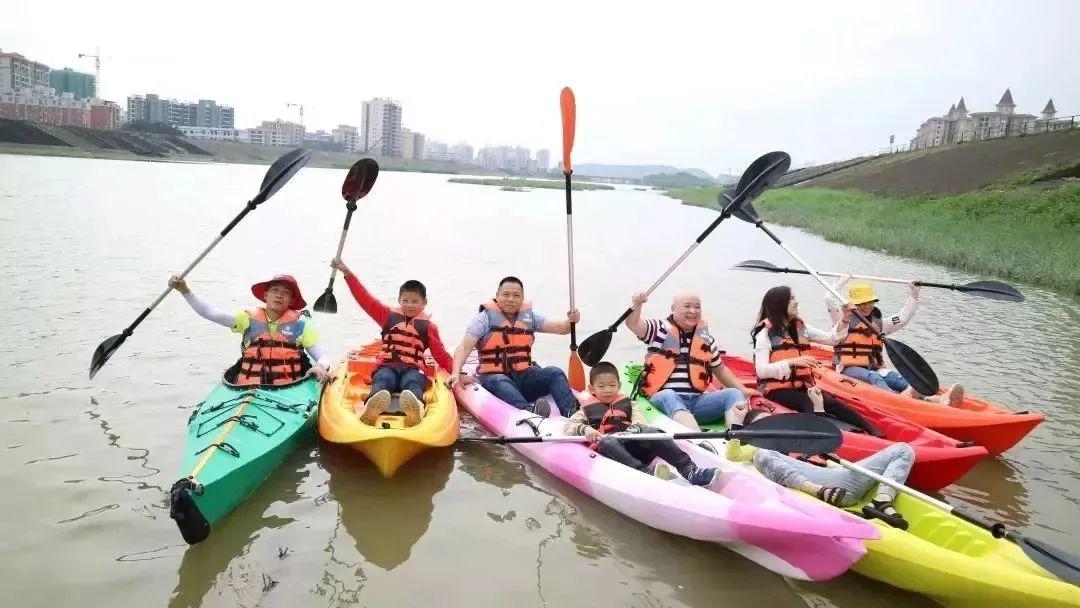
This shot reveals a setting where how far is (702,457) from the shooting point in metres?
4.44

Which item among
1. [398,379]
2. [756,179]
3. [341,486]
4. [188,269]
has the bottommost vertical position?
[341,486]

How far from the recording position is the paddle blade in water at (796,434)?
12.6ft

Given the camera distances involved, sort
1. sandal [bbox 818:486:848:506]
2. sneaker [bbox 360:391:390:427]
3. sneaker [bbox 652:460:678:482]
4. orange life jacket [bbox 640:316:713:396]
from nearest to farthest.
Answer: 1. sandal [bbox 818:486:848:506]
2. sneaker [bbox 652:460:678:482]
3. sneaker [bbox 360:391:390:427]
4. orange life jacket [bbox 640:316:713:396]

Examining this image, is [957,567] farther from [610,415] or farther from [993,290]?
[993,290]

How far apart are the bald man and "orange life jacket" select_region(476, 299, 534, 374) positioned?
2.55ft

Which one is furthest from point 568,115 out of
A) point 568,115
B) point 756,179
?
point 756,179

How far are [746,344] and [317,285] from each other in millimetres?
6547

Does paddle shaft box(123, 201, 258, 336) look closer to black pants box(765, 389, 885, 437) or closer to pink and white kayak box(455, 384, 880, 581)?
pink and white kayak box(455, 384, 880, 581)

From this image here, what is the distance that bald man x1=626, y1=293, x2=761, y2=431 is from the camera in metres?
5.39

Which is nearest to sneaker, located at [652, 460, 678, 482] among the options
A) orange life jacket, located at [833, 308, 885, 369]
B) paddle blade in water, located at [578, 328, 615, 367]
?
paddle blade in water, located at [578, 328, 615, 367]

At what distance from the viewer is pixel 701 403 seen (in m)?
5.38

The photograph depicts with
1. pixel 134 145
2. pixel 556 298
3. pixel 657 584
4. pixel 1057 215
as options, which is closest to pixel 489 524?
pixel 657 584

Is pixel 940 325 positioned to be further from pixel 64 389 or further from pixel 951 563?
pixel 64 389

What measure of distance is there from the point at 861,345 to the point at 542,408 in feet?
9.28
